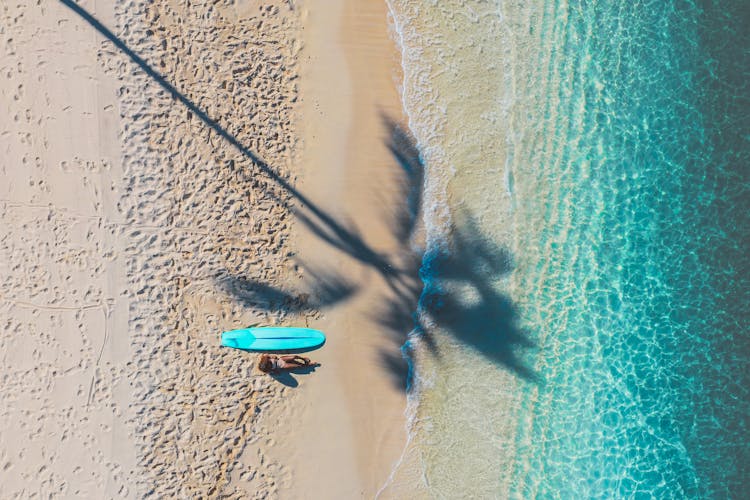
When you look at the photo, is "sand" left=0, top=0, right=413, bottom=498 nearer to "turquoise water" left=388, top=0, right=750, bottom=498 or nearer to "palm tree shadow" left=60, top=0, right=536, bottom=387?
"palm tree shadow" left=60, top=0, right=536, bottom=387

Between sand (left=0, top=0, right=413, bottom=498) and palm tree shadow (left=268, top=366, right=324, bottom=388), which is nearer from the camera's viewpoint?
sand (left=0, top=0, right=413, bottom=498)

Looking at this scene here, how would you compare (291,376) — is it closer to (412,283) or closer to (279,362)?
(279,362)

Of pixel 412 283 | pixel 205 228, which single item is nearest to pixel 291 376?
pixel 412 283

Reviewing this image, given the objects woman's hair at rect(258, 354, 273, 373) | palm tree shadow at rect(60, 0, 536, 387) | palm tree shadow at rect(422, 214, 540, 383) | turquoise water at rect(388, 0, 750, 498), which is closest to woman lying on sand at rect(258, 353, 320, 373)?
woman's hair at rect(258, 354, 273, 373)

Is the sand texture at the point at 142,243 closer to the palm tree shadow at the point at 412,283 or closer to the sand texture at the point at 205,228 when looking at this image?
the sand texture at the point at 205,228

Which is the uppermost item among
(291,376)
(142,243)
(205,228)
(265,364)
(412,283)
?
(205,228)

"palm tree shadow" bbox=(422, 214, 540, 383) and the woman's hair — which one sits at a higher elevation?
"palm tree shadow" bbox=(422, 214, 540, 383)

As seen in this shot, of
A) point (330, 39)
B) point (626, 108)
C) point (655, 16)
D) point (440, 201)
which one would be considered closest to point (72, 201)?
point (330, 39)
